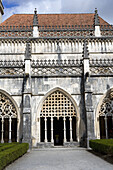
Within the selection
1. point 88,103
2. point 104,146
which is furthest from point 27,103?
point 104,146

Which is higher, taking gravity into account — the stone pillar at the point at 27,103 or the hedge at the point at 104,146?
the stone pillar at the point at 27,103

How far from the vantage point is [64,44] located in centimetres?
2153

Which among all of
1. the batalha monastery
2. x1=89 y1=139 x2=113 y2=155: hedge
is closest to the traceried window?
the batalha monastery

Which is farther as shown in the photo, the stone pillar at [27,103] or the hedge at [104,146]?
the stone pillar at [27,103]

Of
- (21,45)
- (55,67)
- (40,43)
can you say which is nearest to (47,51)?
(40,43)

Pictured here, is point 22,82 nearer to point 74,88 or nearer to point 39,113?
point 39,113

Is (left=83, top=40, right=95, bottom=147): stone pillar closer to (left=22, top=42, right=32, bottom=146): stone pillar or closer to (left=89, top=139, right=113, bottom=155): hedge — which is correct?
(left=89, top=139, right=113, bottom=155): hedge

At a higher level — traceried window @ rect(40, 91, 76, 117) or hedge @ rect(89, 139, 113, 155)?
traceried window @ rect(40, 91, 76, 117)

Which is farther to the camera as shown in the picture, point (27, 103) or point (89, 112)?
point (27, 103)

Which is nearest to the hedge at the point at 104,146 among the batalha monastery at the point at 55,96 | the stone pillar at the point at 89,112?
the stone pillar at the point at 89,112

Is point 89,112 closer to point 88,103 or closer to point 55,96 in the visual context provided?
point 88,103

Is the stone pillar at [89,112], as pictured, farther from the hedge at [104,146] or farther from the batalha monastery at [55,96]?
the hedge at [104,146]

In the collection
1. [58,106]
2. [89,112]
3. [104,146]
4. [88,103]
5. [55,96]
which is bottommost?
[104,146]

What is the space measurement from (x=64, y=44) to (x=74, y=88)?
8.62 meters
